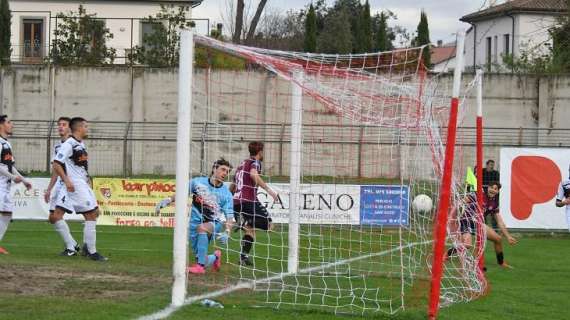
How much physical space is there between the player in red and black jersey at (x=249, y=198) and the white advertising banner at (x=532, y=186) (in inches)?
470

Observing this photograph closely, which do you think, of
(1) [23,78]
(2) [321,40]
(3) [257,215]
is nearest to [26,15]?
(1) [23,78]

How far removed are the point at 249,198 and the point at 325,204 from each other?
984cm

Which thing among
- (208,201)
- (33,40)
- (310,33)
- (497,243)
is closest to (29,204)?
(208,201)

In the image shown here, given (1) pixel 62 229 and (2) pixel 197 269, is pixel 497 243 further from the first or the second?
(1) pixel 62 229

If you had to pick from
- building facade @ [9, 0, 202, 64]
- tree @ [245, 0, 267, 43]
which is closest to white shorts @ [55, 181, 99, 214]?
building facade @ [9, 0, 202, 64]

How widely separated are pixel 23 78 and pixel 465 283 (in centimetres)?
3129

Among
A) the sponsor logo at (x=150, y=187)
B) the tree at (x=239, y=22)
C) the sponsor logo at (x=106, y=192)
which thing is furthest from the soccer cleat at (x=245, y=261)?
the tree at (x=239, y=22)

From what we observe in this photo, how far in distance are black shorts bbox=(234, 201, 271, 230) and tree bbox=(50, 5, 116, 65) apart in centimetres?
3086

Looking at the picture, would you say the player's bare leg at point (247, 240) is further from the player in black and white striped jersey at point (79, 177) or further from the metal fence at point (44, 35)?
the metal fence at point (44, 35)

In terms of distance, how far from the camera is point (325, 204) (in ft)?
82.3

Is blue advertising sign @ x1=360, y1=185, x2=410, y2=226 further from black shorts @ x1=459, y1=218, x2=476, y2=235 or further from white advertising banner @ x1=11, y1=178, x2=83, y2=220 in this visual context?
black shorts @ x1=459, y1=218, x2=476, y2=235

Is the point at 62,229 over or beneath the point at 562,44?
beneath

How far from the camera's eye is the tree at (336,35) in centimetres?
7012

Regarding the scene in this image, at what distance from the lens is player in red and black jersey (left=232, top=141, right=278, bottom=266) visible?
15.1 metres
